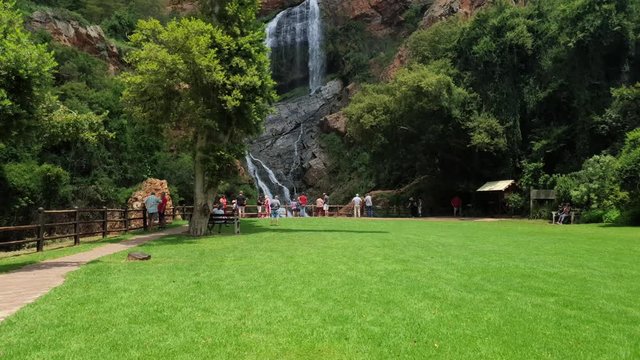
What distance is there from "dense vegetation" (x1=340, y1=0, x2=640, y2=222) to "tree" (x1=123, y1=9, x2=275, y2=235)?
17.3 meters

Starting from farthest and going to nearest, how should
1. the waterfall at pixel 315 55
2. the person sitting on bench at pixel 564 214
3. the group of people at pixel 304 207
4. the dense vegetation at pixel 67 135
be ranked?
1. the waterfall at pixel 315 55
2. the group of people at pixel 304 207
3. the person sitting on bench at pixel 564 214
4. the dense vegetation at pixel 67 135

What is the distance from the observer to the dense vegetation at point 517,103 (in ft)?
107

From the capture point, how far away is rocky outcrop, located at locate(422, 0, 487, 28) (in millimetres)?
53688

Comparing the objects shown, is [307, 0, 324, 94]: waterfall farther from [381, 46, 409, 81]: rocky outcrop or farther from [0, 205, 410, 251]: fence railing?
[0, 205, 410, 251]: fence railing

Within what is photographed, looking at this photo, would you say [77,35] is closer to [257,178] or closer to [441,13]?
[257,178]

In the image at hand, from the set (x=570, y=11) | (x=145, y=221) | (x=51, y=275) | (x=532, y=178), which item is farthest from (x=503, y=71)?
(x=51, y=275)

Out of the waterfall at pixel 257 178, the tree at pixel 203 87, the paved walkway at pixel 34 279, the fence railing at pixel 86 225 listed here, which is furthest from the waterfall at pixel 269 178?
the paved walkway at pixel 34 279

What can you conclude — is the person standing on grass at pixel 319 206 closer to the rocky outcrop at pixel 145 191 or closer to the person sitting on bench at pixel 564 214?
the rocky outcrop at pixel 145 191

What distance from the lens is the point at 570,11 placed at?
3362cm

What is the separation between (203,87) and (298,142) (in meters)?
35.6

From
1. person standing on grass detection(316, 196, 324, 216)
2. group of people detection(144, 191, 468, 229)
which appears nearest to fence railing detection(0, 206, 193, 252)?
group of people detection(144, 191, 468, 229)

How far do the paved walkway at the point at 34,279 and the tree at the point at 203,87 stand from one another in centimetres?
632

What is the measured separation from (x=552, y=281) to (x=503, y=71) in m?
32.6

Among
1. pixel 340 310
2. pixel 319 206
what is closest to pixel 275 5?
pixel 319 206
